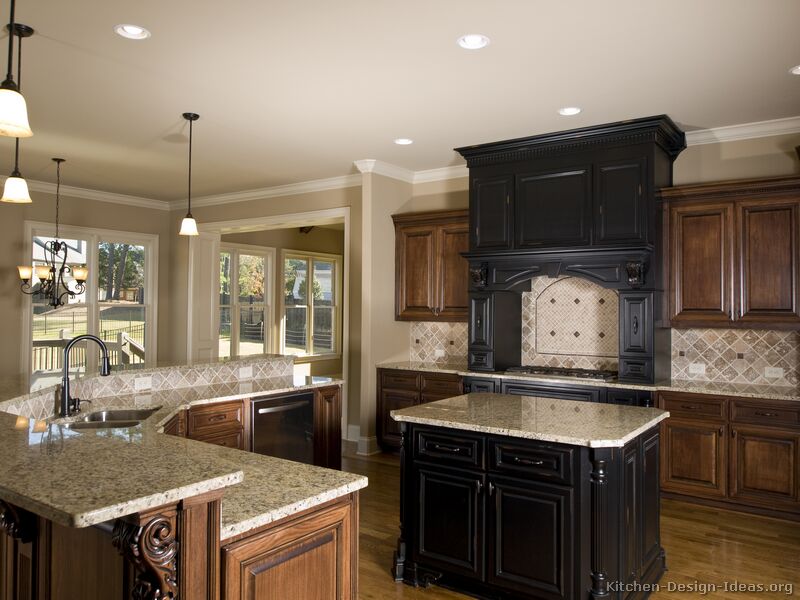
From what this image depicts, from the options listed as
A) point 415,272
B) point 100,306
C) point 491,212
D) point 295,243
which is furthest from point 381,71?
point 295,243

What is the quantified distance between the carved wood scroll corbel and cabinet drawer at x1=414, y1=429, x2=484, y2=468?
1.76m

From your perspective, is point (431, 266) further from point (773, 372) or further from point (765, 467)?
point (765, 467)

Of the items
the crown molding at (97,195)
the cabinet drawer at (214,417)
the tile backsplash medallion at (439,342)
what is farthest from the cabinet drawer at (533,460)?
the crown molding at (97,195)

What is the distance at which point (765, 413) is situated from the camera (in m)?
4.34

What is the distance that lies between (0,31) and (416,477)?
3.24 metres

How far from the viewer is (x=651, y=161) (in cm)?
473

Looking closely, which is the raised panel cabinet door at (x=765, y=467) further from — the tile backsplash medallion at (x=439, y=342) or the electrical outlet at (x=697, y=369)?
the tile backsplash medallion at (x=439, y=342)

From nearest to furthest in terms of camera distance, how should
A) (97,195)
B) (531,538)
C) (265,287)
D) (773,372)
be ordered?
1. (531,538)
2. (773,372)
3. (97,195)
4. (265,287)

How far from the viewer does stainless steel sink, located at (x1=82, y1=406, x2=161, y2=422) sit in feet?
11.0

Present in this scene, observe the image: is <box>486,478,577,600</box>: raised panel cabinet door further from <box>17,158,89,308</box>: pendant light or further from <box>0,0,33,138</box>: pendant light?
<box>17,158,89,308</box>: pendant light

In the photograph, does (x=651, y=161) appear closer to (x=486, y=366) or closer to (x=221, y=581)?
(x=486, y=366)

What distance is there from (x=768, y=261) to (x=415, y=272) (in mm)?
3152

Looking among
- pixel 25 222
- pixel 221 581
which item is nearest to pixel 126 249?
pixel 25 222

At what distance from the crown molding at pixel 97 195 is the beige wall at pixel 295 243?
1.06 metres
